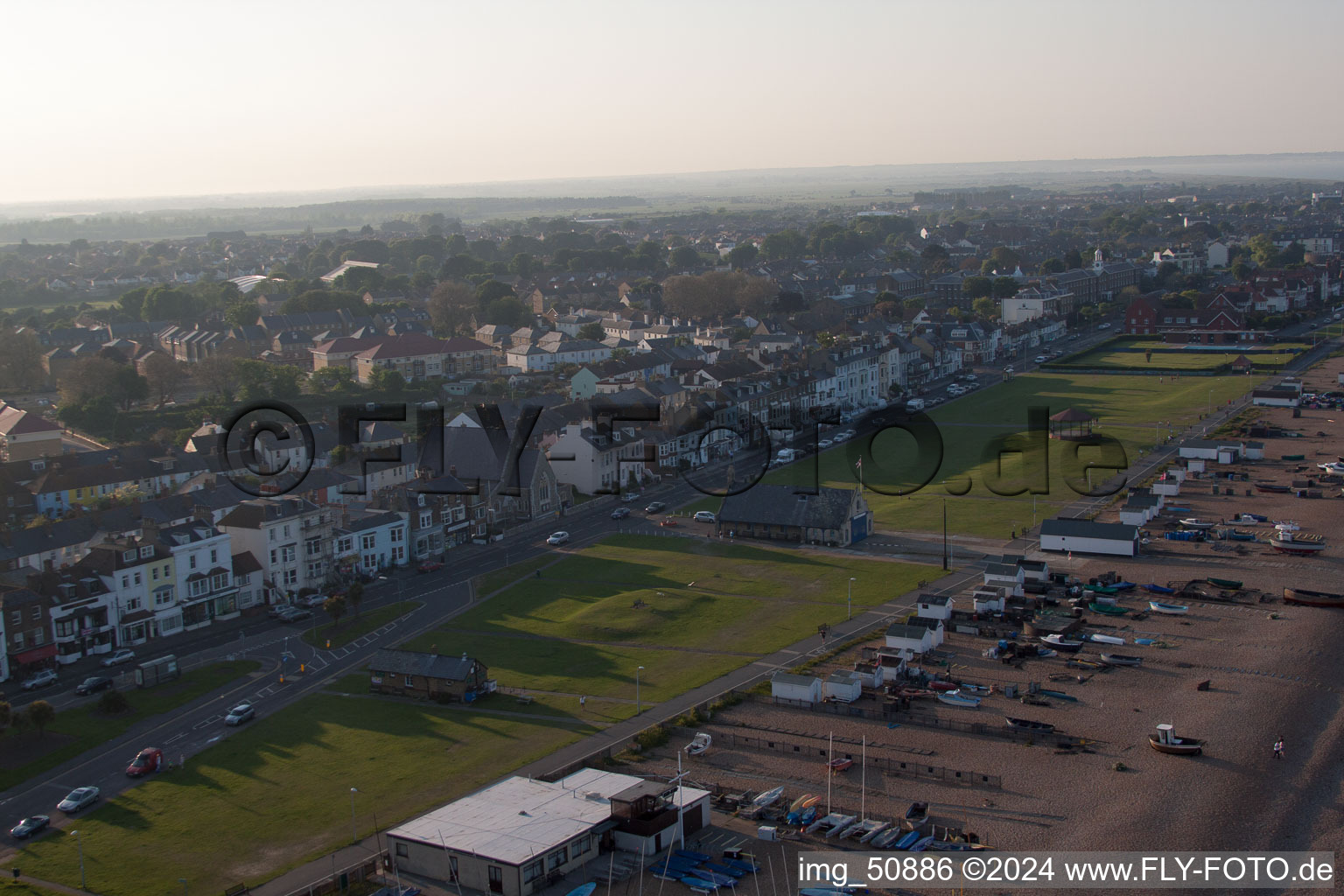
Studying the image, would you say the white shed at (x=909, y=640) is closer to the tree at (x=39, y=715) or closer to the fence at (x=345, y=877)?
the fence at (x=345, y=877)

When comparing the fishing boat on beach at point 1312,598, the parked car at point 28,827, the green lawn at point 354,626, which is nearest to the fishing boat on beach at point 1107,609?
the fishing boat on beach at point 1312,598

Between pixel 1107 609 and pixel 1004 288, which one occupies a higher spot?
pixel 1004 288

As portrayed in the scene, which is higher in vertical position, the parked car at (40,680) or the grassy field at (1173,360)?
the grassy field at (1173,360)

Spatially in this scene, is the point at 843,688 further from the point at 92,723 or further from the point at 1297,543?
the point at 1297,543

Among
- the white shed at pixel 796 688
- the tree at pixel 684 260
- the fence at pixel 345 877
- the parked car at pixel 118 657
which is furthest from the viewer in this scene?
the tree at pixel 684 260

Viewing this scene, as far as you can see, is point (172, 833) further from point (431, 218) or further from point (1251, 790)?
point (431, 218)

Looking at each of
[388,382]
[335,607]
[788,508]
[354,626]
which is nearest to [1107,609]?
[788,508]
